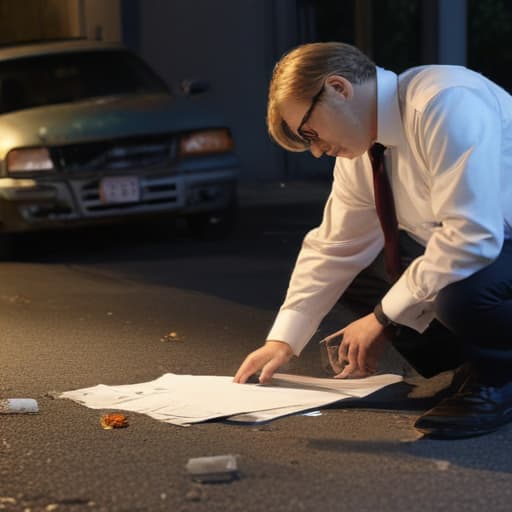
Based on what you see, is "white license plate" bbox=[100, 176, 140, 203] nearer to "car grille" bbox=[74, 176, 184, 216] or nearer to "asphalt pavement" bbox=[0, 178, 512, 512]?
"car grille" bbox=[74, 176, 184, 216]

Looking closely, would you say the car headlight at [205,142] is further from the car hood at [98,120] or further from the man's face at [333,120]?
the man's face at [333,120]

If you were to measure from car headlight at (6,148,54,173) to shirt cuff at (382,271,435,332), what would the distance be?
5215mm

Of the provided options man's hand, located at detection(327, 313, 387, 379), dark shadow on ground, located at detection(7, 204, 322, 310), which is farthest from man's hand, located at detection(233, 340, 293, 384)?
dark shadow on ground, located at detection(7, 204, 322, 310)

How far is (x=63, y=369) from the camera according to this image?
545 centimetres

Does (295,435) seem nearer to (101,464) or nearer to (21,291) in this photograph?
(101,464)

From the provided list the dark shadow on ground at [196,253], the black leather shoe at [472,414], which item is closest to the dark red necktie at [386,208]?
the black leather shoe at [472,414]

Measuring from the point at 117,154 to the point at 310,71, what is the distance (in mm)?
5409

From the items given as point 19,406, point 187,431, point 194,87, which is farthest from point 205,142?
point 187,431

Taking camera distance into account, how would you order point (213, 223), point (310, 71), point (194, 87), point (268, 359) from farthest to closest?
point (194, 87) → point (213, 223) → point (268, 359) → point (310, 71)

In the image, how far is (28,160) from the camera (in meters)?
9.00

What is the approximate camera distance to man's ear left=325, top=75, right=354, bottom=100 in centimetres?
394

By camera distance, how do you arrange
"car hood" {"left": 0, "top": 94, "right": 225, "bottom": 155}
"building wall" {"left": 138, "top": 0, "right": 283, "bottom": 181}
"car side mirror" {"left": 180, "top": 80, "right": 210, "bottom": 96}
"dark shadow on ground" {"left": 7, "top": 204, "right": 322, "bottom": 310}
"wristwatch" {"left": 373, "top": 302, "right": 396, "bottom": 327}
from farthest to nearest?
1. "building wall" {"left": 138, "top": 0, "right": 283, "bottom": 181}
2. "car side mirror" {"left": 180, "top": 80, "right": 210, "bottom": 96}
3. "car hood" {"left": 0, "top": 94, "right": 225, "bottom": 155}
4. "dark shadow on ground" {"left": 7, "top": 204, "right": 322, "bottom": 310}
5. "wristwatch" {"left": 373, "top": 302, "right": 396, "bottom": 327}

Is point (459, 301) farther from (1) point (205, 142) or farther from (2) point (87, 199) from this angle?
(1) point (205, 142)

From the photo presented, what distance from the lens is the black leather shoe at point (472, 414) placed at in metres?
4.29
